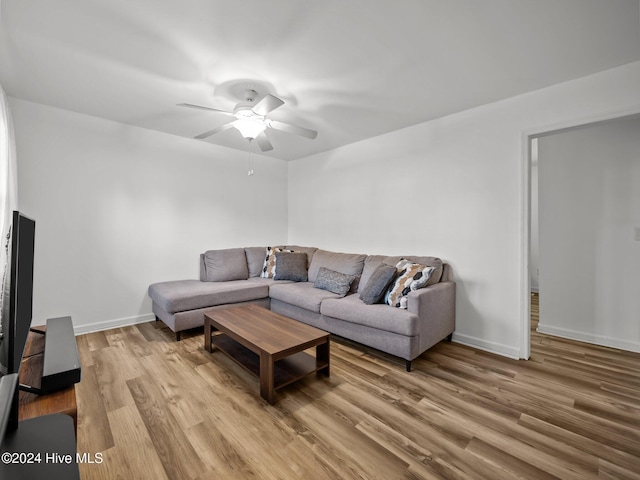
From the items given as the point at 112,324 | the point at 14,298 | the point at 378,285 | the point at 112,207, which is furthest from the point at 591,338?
the point at 112,207

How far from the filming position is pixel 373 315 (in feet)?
8.81

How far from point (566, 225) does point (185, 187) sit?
191 inches

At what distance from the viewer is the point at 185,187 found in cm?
406

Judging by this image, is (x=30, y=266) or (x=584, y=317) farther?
(x=584, y=317)

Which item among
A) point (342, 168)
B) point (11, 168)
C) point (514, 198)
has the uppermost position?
point (342, 168)

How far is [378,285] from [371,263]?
0.68 metres

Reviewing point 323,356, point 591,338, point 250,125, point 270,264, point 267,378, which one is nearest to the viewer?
point 267,378

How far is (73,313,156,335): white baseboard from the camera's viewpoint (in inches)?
129

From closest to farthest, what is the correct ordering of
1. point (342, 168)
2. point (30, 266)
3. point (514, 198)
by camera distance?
point (30, 266)
point (514, 198)
point (342, 168)

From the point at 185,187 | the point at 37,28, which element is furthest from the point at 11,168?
the point at 185,187

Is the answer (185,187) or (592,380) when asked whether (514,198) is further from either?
(185,187)

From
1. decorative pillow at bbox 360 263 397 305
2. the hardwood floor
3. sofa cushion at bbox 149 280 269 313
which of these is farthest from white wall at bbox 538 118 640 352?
sofa cushion at bbox 149 280 269 313

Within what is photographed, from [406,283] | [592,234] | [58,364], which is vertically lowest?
[58,364]

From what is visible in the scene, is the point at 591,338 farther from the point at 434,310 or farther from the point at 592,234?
the point at 434,310
